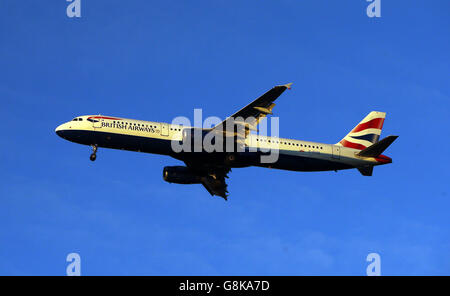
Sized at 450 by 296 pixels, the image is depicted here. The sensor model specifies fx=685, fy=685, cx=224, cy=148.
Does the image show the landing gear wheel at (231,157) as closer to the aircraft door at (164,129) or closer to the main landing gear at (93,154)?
the aircraft door at (164,129)

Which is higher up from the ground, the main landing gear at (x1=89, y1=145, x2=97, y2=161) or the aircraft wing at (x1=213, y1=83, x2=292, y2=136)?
the aircraft wing at (x1=213, y1=83, x2=292, y2=136)

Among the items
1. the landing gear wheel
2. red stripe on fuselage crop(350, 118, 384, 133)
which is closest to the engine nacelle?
the landing gear wheel

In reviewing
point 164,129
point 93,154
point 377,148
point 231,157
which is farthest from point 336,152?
point 93,154

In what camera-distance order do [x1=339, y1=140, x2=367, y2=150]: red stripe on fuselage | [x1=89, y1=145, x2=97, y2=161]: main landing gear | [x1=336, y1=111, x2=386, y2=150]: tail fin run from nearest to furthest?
1. [x1=89, y1=145, x2=97, y2=161]: main landing gear
2. [x1=339, y1=140, x2=367, y2=150]: red stripe on fuselage
3. [x1=336, y1=111, x2=386, y2=150]: tail fin

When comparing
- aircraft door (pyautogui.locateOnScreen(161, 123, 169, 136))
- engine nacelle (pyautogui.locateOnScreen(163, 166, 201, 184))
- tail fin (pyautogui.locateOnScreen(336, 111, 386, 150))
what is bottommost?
engine nacelle (pyautogui.locateOnScreen(163, 166, 201, 184))

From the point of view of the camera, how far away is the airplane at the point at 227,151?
64.7 m

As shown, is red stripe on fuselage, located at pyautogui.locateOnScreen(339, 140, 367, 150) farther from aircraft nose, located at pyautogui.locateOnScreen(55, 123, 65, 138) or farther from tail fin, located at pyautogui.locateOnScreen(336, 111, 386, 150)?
aircraft nose, located at pyautogui.locateOnScreen(55, 123, 65, 138)

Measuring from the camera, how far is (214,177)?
73562 mm

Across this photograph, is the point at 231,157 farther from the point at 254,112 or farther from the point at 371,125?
the point at 371,125

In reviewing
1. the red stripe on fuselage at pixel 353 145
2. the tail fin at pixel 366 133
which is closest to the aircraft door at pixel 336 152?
the red stripe on fuselage at pixel 353 145

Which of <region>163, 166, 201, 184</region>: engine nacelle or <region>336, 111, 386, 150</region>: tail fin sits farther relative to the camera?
<region>336, 111, 386, 150</region>: tail fin

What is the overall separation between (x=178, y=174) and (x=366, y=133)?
21.1 m

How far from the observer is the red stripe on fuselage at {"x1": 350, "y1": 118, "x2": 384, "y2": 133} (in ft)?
247
